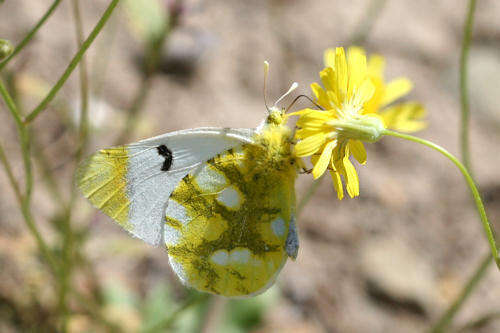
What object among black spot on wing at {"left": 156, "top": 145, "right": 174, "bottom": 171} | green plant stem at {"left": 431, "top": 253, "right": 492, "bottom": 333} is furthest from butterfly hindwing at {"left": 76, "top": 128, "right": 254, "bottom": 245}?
green plant stem at {"left": 431, "top": 253, "right": 492, "bottom": 333}

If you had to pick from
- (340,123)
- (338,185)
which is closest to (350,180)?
(338,185)

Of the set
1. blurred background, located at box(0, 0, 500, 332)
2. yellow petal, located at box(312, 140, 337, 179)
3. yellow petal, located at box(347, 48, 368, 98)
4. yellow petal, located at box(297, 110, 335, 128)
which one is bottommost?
blurred background, located at box(0, 0, 500, 332)

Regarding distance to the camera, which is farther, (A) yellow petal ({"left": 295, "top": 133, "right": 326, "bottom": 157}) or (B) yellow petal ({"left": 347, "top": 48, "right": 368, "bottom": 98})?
(B) yellow petal ({"left": 347, "top": 48, "right": 368, "bottom": 98})

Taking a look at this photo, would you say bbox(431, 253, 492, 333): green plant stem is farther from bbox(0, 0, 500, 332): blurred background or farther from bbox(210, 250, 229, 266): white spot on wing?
bbox(0, 0, 500, 332): blurred background

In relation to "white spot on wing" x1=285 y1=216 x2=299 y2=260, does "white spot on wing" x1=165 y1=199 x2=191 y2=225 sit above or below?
below

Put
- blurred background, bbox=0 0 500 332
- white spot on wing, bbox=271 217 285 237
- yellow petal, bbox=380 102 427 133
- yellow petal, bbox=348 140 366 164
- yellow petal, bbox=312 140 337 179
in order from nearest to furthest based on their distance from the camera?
yellow petal, bbox=312 140 337 179 → yellow petal, bbox=348 140 366 164 → white spot on wing, bbox=271 217 285 237 → yellow petal, bbox=380 102 427 133 → blurred background, bbox=0 0 500 332
